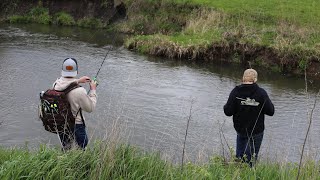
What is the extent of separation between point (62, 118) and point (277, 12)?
20951 millimetres

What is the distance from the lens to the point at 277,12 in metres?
25.6

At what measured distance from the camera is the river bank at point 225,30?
2094 centimetres

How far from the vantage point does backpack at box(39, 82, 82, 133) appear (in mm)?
6895

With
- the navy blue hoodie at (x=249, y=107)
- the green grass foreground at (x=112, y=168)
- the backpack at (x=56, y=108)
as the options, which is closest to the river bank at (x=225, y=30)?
the navy blue hoodie at (x=249, y=107)

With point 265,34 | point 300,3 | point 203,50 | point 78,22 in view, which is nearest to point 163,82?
point 203,50

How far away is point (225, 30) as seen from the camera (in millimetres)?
23391

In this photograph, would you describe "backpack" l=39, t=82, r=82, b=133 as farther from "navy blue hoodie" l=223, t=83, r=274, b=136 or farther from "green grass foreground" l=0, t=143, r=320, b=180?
"navy blue hoodie" l=223, t=83, r=274, b=136

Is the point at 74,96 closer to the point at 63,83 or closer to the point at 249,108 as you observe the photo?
the point at 63,83

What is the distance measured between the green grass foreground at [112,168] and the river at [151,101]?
292mm

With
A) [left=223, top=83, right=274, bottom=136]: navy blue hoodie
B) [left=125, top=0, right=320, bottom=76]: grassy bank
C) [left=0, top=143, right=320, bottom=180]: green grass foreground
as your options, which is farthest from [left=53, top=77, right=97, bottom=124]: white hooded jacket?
[left=125, top=0, right=320, bottom=76]: grassy bank

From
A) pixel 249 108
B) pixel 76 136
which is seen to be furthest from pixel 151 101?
pixel 76 136

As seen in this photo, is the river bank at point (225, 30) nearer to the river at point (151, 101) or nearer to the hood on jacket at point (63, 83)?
the river at point (151, 101)

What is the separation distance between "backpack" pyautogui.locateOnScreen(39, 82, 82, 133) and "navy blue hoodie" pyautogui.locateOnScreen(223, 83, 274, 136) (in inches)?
109

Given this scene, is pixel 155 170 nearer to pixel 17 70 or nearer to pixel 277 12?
A: pixel 17 70
